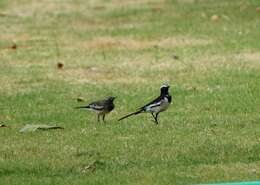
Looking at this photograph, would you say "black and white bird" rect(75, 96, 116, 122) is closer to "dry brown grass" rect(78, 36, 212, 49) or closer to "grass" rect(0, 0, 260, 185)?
"grass" rect(0, 0, 260, 185)

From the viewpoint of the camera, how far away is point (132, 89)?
49.8 ft

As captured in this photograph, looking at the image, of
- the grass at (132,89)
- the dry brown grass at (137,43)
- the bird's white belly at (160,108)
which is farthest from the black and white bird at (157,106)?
the dry brown grass at (137,43)

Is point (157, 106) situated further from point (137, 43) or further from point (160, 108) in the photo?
point (137, 43)

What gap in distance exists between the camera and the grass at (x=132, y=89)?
10.2 metres

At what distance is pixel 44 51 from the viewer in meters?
19.2

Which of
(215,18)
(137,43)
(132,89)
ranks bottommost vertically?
(132,89)

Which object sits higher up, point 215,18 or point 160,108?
point 215,18

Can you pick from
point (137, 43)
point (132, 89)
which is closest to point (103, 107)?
point (132, 89)

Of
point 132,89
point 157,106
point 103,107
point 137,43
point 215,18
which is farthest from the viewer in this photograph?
point 215,18

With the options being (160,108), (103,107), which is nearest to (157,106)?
(160,108)

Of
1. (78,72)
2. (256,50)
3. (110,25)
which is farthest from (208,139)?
(110,25)

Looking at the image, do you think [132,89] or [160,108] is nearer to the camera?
[160,108]

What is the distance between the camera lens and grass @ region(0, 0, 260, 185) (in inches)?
400

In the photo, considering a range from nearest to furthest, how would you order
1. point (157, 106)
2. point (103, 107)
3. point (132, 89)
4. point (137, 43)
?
point (157, 106) → point (103, 107) → point (132, 89) → point (137, 43)
